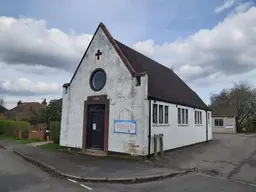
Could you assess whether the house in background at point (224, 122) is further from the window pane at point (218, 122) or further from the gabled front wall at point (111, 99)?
the gabled front wall at point (111, 99)

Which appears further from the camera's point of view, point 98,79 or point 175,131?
point 175,131

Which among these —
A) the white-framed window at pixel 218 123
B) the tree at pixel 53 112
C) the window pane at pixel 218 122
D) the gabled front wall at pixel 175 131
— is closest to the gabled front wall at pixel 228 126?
the white-framed window at pixel 218 123

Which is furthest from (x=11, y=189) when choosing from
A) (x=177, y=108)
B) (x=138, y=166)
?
(x=177, y=108)

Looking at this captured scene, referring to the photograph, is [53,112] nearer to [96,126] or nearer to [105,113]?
[96,126]

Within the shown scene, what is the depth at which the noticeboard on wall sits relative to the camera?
40.4 feet

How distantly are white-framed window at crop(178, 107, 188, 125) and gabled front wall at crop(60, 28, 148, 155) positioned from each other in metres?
5.36

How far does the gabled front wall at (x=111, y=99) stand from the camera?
40.0 feet

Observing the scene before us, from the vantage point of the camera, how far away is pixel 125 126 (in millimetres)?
12586

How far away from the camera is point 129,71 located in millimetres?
12906

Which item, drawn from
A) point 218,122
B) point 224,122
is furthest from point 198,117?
point 218,122

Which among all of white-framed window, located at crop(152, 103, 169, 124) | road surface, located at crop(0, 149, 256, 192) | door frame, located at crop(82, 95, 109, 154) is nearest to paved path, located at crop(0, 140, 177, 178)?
road surface, located at crop(0, 149, 256, 192)

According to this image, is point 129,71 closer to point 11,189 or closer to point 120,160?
point 120,160

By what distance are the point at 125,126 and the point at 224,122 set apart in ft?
107

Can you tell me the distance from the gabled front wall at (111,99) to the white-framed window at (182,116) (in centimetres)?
536
